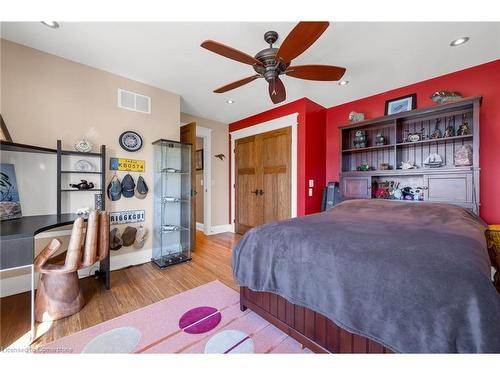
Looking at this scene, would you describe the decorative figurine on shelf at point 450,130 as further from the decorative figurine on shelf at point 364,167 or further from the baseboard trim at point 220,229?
the baseboard trim at point 220,229

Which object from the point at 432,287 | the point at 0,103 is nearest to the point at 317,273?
the point at 432,287

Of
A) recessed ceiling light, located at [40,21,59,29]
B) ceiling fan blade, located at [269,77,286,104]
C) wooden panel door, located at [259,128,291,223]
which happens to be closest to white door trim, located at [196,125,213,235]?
wooden panel door, located at [259,128,291,223]

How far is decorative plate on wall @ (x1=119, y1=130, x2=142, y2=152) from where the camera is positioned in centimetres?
260

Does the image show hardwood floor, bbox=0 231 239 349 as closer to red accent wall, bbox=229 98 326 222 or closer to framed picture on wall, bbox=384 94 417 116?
red accent wall, bbox=229 98 326 222

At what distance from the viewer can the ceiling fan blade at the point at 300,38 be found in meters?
1.24

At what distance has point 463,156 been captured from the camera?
2.28 metres

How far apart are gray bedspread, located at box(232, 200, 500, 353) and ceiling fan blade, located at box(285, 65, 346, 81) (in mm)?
1369

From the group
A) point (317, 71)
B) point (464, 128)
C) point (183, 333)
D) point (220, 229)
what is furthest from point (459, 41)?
point (220, 229)

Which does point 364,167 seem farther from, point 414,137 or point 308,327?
point 308,327

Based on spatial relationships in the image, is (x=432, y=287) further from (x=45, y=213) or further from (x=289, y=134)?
(x=45, y=213)

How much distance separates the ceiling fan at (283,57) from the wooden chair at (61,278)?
6.05 feet

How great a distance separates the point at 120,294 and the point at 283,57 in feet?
8.72
